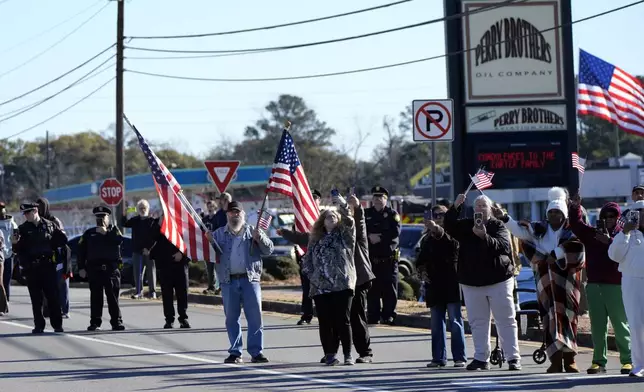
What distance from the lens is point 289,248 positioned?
114ft

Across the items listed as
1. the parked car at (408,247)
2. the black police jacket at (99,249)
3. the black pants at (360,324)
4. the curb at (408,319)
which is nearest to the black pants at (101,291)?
the black police jacket at (99,249)

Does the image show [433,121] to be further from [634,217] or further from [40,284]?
[40,284]

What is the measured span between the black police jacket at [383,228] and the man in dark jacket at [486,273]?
5363 mm

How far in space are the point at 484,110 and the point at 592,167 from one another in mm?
44514

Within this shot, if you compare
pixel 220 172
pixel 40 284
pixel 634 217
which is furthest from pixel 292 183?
pixel 220 172

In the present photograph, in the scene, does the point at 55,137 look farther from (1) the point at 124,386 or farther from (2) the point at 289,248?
(1) the point at 124,386

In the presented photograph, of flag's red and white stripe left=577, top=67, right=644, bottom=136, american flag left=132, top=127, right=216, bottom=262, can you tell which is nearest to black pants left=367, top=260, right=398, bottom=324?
american flag left=132, top=127, right=216, bottom=262

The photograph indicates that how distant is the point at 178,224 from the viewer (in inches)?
618

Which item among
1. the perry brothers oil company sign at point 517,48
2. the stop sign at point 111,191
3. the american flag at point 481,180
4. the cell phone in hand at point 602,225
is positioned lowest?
the cell phone in hand at point 602,225

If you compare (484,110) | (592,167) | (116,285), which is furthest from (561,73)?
(592,167)

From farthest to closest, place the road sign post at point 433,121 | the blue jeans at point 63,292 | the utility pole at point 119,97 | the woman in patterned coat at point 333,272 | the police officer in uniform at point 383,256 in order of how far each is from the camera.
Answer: the utility pole at point 119,97 → the blue jeans at point 63,292 → the police officer in uniform at point 383,256 → the road sign post at point 433,121 → the woman in patterned coat at point 333,272

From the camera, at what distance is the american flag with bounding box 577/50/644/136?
21.5 metres

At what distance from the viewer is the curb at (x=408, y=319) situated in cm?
1589

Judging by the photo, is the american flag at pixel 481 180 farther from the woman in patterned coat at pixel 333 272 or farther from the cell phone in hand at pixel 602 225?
the cell phone in hand at pixel 602 225
